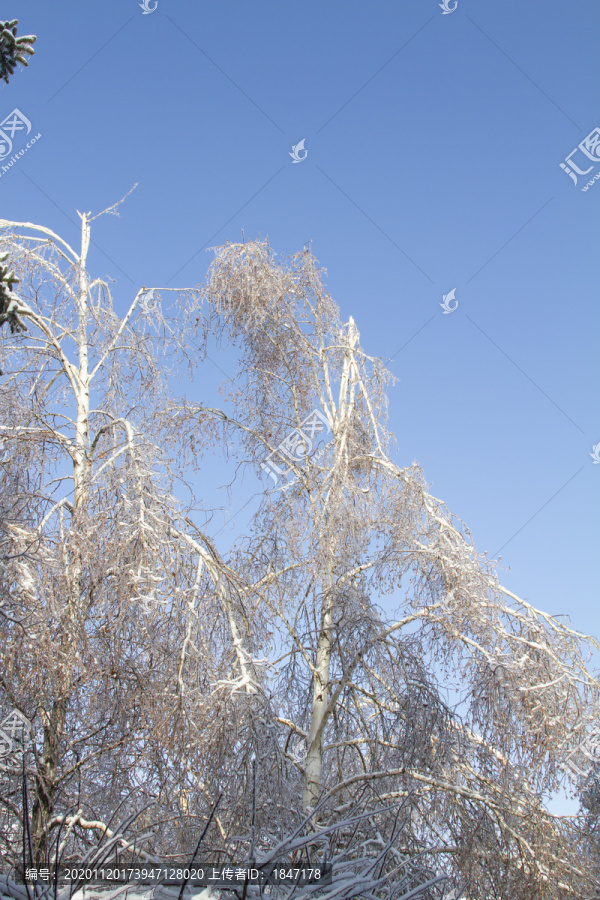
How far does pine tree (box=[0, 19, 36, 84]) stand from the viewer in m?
4.55

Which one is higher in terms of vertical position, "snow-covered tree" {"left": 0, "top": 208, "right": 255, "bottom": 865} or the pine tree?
the pine tree

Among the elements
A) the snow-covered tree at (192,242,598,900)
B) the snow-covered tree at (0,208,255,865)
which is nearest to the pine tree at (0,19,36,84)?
the snow-covered tree at (0,208,255,865)

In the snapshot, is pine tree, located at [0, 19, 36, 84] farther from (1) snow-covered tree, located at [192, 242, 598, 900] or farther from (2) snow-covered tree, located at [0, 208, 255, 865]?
(1) snow-covered tree, located at [192, 242, 598, 900]

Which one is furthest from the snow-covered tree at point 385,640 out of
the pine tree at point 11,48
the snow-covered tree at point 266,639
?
the pine tree at point 11,48

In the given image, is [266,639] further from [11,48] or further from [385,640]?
[11,48]

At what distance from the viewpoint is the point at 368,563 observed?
7855 mm

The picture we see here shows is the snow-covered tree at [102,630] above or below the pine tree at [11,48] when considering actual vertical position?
below

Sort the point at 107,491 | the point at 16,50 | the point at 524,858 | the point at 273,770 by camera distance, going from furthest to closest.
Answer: the point at 524,858, the point at 107,491, the point at 273,770, the point at 16,50

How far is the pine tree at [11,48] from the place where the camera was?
4551 millimetres

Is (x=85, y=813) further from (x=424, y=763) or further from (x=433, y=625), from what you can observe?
(x=433, y=625)

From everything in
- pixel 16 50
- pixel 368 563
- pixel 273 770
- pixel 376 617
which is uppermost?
pixel 16 50

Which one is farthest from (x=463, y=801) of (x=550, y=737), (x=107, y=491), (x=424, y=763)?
(x=107, y=491)

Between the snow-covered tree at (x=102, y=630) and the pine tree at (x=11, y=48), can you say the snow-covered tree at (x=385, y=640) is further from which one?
the pine tree at (x=11, y=48)

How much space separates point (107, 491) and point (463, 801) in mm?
3811
